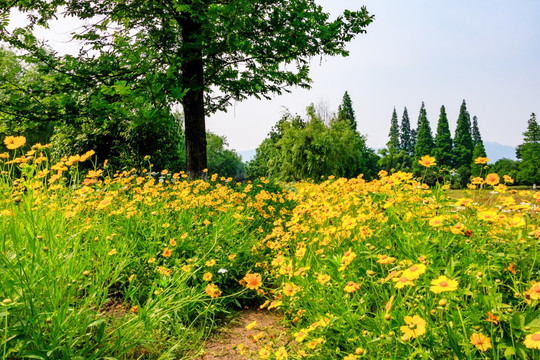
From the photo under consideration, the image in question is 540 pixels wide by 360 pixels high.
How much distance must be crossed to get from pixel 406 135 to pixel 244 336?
83.3 metres

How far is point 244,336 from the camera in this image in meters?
2.43

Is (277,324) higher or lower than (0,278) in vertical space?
lower

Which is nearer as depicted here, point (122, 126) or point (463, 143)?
point (122, 126)

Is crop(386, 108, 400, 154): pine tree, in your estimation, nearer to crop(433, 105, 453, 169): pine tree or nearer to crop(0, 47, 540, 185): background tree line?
crop(433, 105, 453, 169): pine tree

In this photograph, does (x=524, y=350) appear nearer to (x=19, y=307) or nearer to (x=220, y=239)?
(x=19, y=307)

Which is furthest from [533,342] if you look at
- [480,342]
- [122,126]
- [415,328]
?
[122,126]

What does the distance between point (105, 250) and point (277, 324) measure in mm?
1349

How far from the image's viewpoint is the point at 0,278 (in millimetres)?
1621

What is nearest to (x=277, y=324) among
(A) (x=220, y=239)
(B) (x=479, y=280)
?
(A) (x=220, y=239)

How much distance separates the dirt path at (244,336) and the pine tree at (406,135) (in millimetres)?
79811

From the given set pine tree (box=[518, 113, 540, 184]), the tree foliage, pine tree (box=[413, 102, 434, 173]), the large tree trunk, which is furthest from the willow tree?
pine tree (box=[413, 102, 434, 173])

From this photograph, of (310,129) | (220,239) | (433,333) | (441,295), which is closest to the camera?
(433,333)

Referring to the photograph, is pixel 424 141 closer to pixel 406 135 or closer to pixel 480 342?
pixel 406 135

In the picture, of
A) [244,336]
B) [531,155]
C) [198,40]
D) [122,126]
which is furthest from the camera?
[531,155]
